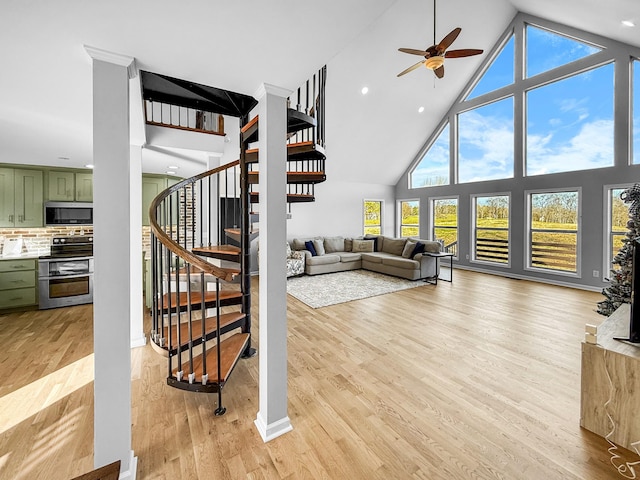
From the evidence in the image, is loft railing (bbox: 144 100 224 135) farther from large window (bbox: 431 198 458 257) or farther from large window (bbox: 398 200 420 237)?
large window (bbox: 398 200 420 237)

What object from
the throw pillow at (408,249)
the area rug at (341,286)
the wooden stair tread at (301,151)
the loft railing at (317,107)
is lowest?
the area rug at (341,286)

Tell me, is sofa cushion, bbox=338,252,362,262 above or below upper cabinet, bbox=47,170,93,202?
below

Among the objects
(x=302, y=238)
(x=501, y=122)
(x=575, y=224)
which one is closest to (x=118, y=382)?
(x=302, y=238)

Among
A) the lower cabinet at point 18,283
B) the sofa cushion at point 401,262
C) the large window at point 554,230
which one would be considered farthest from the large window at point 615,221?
the lower cabinet at point 18,283

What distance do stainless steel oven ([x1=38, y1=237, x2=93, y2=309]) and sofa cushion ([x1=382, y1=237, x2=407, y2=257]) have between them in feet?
20.3

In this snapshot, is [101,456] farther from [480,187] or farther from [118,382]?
[480,187]

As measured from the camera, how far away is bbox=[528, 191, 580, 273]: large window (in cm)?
559

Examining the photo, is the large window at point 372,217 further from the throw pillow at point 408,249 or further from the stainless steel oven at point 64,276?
the stainless steel oven at point 64,276

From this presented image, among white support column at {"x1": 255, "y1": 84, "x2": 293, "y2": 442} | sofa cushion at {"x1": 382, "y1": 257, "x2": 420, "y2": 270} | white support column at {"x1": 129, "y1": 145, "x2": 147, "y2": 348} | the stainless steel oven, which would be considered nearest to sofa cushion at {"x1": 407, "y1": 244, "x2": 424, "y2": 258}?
sofa cushion at {"x1": 382, "y1": 257, "x2": 420, "y2": 270}

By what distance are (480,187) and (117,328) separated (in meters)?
7.76

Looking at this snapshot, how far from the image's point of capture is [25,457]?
166 cm

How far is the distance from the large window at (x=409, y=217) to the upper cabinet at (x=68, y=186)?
26.3 ft

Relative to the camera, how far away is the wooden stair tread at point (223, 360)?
6.74 ft

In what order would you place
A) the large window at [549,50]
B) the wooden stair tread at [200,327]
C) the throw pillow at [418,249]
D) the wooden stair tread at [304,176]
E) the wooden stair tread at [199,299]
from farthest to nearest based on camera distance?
the throw pillow at [418,249]
the large window at [549,50]
the wooden stair tread at [304,176]
the wooden stair tread at [199,299]
the wooden stair tread at [200,327]
